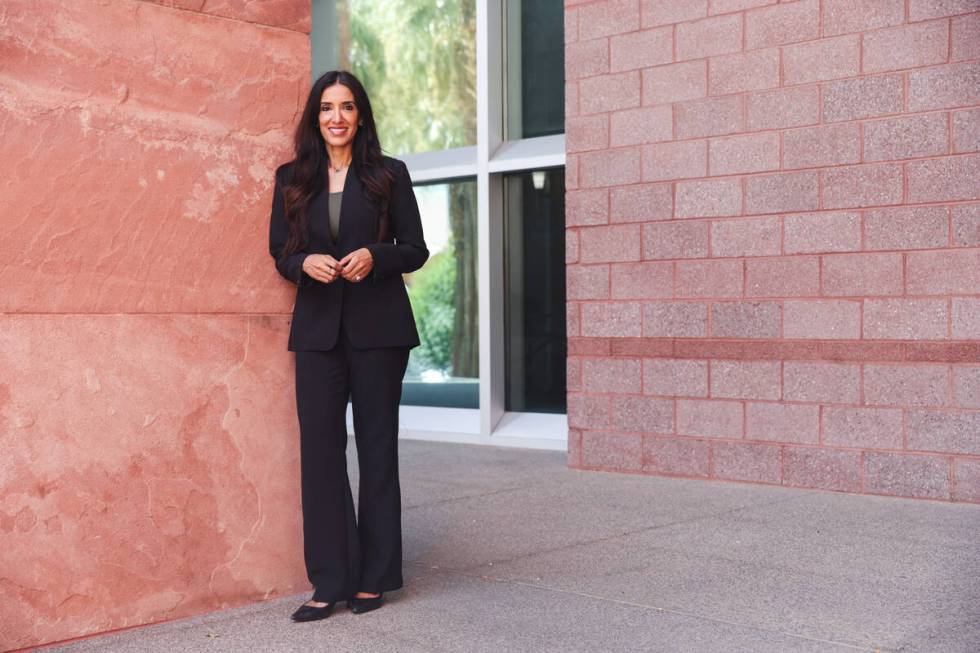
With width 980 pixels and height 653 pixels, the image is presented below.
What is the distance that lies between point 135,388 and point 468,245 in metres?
6.45

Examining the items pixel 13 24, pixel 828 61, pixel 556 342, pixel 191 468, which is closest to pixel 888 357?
pixel 828 61

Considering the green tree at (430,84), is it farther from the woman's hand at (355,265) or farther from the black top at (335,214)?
the woman's hand at (355,265)

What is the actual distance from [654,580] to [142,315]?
2358mm

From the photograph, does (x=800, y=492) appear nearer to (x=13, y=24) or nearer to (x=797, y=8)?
(x=797, y=8)

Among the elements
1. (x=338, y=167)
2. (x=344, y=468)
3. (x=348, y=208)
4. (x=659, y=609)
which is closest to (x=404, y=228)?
(x=348, y=208)

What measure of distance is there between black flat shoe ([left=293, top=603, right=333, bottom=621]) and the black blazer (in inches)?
38.6

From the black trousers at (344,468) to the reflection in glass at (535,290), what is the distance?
5.09m

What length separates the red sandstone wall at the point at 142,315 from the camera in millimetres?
3947

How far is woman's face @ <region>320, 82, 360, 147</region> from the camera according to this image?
4457 mm

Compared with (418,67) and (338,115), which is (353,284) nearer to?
(338,115)

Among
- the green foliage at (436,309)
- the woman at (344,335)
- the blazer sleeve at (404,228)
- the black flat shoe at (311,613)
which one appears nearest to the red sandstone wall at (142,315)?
the woman at (344,335)

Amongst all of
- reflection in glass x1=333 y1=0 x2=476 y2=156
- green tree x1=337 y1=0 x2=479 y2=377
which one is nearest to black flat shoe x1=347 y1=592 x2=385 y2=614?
green tree x1=337 y1=0 x2=479 y2=377

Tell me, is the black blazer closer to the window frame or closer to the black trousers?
the black trousers

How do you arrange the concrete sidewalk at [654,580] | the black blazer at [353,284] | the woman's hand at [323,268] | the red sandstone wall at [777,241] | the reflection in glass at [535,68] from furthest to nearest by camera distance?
1. the reflection in glass at [535,68]
2. the red sandstone wall at [777,241]
3. the black blazer at [353,284]
4. the woman's hand at [323,268]
5. the concrete sidewalk at [654,580]
